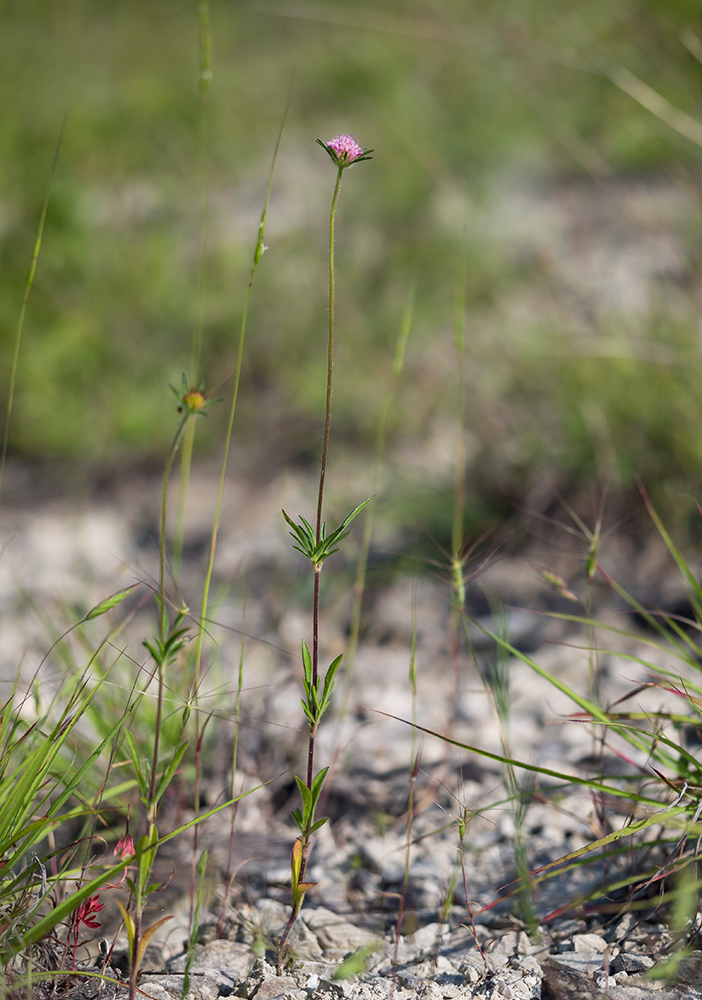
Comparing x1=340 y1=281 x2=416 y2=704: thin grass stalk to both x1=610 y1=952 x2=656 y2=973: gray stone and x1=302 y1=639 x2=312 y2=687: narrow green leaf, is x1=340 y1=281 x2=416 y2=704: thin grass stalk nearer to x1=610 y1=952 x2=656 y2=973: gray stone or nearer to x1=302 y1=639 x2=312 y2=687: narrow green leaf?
x1=302 y1=639 x2=312 y2=687: narrow green leaf

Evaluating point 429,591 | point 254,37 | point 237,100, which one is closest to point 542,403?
point 429,591

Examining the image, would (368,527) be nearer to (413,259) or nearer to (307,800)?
(307,800)

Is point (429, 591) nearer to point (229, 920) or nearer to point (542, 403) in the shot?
point (542, 403)

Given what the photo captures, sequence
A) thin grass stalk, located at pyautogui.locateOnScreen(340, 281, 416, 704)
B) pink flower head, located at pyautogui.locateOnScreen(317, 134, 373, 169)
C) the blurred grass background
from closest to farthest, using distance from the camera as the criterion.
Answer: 1. pink flower head, located at pyautogui.locateOnScreen(317, 134, 373, 169)
2. thin grass stalk, located at pyautogui.locateOnScreen(340, 281, 416, 704)
3. the blurred grass background

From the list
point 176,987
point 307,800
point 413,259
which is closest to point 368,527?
point 307,800

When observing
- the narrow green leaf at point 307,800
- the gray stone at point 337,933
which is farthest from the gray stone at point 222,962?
the narrow green leaf at point 307,800

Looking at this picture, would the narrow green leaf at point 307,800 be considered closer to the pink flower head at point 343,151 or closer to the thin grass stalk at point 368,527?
the thin grass stalk at point 368,527

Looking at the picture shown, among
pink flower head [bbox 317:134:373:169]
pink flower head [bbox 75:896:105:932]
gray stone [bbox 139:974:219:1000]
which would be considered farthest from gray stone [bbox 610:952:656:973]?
pink flower head [bbox 317:134:373:169]

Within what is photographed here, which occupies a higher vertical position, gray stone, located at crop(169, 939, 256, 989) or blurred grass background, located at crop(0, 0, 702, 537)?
blurred grass background, located at crop(0, 0, 702, 537)
